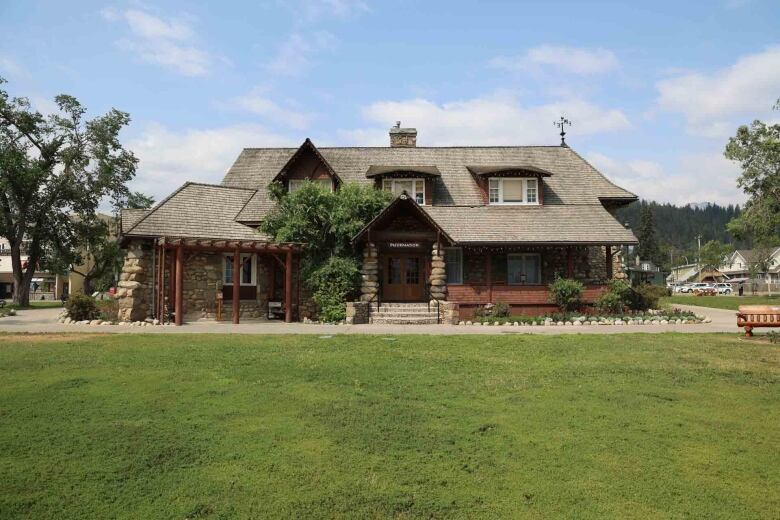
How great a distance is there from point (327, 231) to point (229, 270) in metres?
4.59

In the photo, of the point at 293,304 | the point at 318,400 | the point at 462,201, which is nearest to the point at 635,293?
the point at 462,201

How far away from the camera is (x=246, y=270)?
2341 cm

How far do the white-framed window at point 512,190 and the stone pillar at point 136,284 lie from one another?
1572cm

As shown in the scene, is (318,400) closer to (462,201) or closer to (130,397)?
(130,397)

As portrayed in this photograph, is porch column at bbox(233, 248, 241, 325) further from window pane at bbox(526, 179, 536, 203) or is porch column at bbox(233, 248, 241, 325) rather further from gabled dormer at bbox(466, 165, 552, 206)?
window pane at bbox(526, 179, 536, 203)

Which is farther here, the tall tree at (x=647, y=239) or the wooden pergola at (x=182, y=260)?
the tall tree at (x=647, y=239)

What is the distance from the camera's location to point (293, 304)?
2322 cm

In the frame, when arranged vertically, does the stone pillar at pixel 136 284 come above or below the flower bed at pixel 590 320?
above

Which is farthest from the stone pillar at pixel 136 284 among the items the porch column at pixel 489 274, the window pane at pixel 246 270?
the porch column at pixel 489 274

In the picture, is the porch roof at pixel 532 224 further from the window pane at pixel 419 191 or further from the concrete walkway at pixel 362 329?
the concrete walkway at pixel 362 329

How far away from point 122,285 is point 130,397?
14.6 metres

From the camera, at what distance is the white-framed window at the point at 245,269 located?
22.9 meters

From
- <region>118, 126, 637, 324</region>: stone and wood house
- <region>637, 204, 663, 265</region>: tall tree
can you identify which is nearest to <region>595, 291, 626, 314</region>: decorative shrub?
<region>118, 126, 637, 324</region>: stone and wood house

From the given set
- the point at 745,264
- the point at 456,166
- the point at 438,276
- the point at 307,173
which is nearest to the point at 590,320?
the point at 438,276
